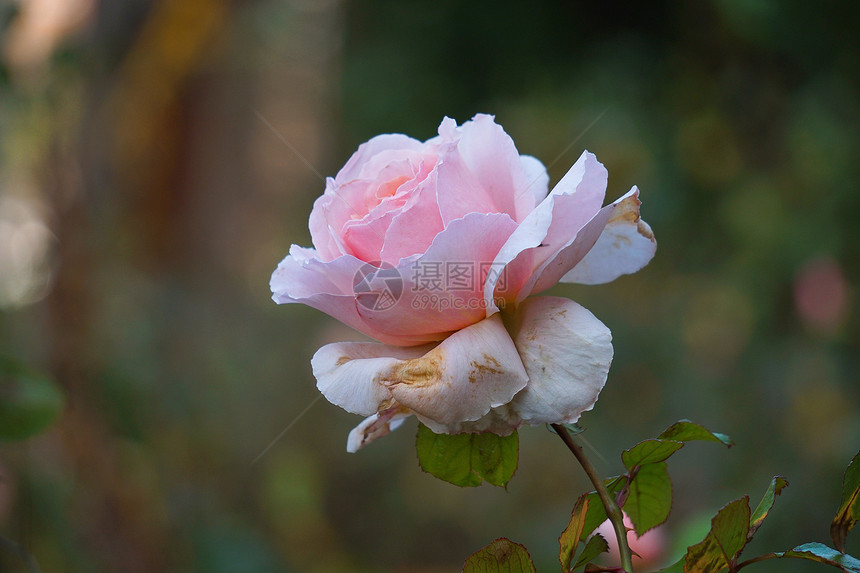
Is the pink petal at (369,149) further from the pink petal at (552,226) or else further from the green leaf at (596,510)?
the green leaf at (596,510)

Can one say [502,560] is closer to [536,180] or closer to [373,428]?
[373,428]

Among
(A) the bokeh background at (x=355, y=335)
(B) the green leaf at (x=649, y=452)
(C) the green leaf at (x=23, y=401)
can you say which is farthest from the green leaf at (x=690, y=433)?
(C) the green leaf at (x=23, y=401)

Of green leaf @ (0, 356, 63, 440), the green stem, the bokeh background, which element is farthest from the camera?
the bokeh background

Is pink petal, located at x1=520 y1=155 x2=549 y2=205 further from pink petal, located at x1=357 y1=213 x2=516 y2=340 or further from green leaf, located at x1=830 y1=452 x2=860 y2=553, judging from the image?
green leaf, located at x1=830 y1=452 x2=860 y2=553

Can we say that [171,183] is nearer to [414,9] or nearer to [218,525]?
[414,9]

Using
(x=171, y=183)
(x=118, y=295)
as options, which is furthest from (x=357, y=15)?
(x=118, y=295)

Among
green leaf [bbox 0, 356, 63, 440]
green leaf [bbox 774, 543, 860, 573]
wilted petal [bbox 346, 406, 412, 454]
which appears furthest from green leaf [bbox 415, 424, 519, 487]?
green leaf [bbox 0, 356, 63, 440]
